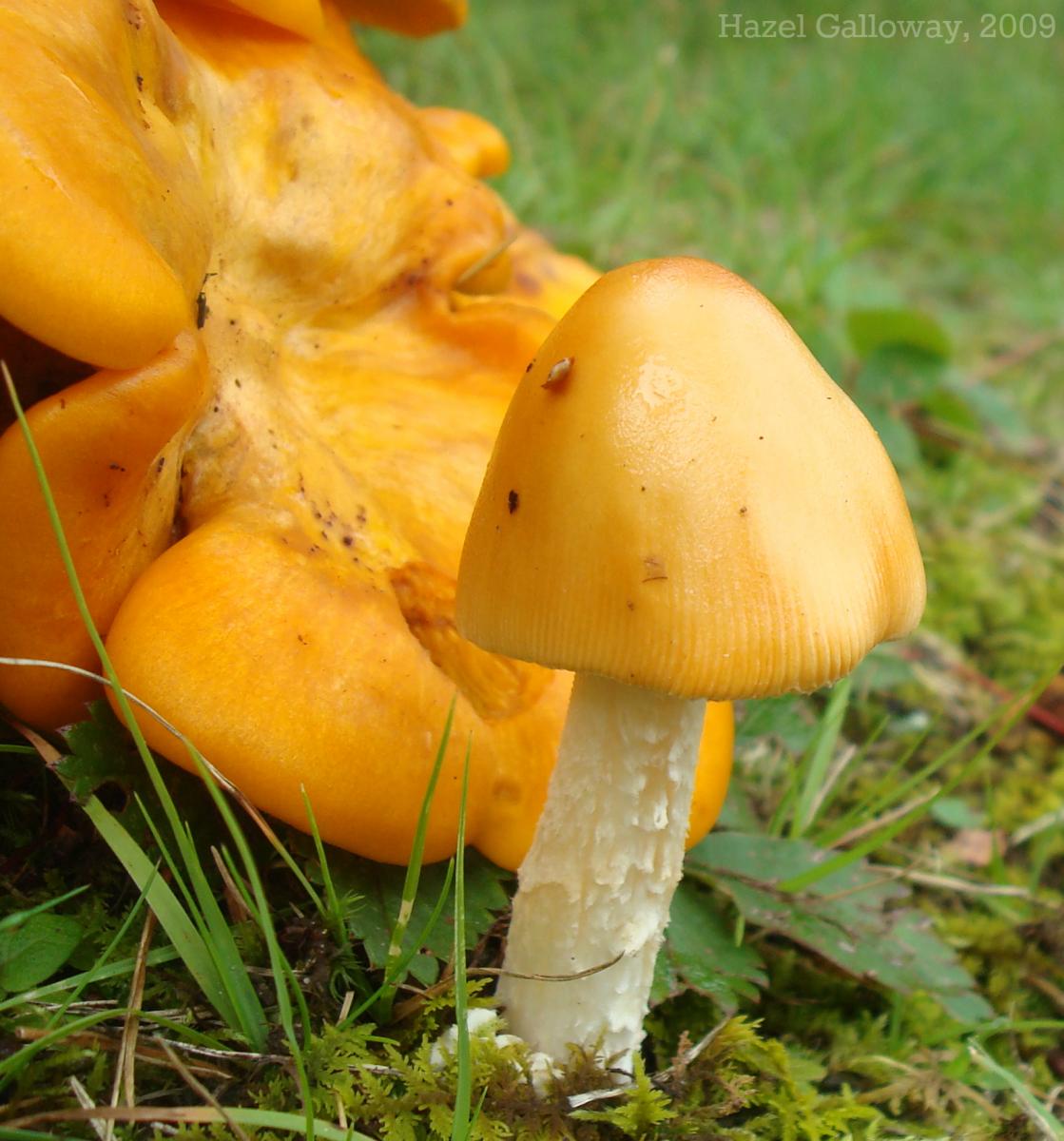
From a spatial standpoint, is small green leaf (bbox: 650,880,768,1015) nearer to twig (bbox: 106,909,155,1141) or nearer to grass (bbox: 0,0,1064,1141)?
grass (bbox: 0,0,1064,1141)

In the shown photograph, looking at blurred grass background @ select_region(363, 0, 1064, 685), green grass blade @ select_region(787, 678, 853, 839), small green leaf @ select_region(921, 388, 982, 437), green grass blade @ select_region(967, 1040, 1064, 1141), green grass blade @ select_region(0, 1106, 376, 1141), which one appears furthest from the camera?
small green leaf @ select_region(921, 388, 982, 437)

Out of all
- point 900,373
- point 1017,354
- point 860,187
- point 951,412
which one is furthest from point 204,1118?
point 860,187

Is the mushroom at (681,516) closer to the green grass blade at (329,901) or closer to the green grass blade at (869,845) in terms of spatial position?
the green grass blade at (329,901)

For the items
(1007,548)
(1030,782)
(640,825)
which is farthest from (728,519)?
(1007,548)

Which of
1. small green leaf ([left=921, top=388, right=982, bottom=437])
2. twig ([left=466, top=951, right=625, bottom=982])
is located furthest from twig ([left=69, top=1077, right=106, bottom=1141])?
small green leaf ([left=921, top=388, right=982, bottom=437])

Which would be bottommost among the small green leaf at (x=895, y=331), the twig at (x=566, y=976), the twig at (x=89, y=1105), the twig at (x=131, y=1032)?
the twig at (x=89, y=1105)

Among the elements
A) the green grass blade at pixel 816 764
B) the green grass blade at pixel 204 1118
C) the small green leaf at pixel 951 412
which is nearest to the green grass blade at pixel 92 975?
the green grass blade at pixel 204 1118
